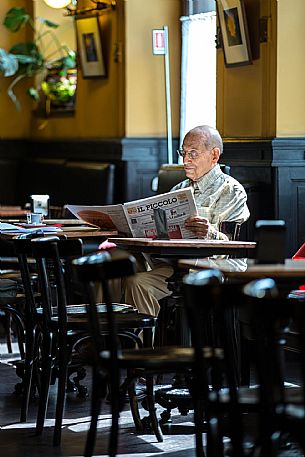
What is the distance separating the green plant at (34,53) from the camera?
10.3 meters

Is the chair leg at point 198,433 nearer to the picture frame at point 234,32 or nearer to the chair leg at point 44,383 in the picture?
the chair leg at point 44,383

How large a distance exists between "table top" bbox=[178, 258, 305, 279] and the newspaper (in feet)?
2.14

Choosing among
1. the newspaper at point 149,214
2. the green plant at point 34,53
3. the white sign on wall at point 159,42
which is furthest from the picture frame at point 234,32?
the green plant at point 34,53

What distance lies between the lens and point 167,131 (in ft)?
28.8

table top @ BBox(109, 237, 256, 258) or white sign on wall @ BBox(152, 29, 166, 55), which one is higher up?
white sign on wall @ BBox(152, 29, 166, 55)

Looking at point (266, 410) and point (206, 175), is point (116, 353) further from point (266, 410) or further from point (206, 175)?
point (206, 175)

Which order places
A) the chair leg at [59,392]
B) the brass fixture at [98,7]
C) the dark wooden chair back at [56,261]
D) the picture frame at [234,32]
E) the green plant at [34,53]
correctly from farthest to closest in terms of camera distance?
the green plant at [34,53] < the brass fixture at [98,7] < the picture frame at [234,32] < the chair leg at [59,392] < the dark wooden chair back at [56,261]

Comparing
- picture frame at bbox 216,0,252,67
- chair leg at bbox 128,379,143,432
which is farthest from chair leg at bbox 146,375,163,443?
picture frame at bbox 216,0,252,67

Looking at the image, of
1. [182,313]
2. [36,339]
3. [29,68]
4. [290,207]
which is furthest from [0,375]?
[29,68]

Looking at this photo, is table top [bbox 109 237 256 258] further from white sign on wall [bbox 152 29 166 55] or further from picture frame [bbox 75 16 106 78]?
picture frame [bbox 75 16 106 78]

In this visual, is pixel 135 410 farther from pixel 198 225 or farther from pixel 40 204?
pixel 40 204

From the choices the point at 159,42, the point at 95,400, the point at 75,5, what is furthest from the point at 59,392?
the point at 75,5

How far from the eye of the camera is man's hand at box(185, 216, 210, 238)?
5.17 meters

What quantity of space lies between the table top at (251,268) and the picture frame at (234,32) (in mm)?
2903
